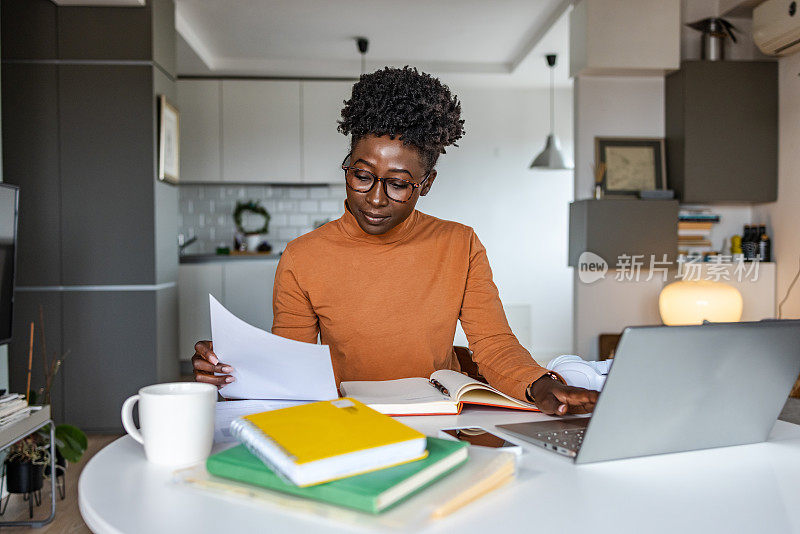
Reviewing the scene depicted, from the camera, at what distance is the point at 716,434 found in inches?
36.8

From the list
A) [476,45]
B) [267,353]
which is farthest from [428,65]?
[267,353]

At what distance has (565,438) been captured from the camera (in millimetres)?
944

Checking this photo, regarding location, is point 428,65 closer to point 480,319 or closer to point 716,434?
point 480,319

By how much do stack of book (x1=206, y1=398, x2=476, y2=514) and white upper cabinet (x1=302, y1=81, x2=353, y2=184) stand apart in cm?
564

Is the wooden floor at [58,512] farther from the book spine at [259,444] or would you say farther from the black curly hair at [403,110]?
the book spine at [259,444]

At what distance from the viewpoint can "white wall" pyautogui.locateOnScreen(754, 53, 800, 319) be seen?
3785mm

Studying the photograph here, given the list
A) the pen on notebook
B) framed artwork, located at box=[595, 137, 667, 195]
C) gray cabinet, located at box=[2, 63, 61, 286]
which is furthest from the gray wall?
the pen on notebook

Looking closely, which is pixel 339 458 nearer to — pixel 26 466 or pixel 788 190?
pixel 26 466

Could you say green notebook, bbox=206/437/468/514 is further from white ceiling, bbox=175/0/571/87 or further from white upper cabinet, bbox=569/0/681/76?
white ceiling, bbox=175/0/571/87

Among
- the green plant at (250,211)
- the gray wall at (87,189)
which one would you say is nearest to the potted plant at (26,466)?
the gray wall at (87,189)

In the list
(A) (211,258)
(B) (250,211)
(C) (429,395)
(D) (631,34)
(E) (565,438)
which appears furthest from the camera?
(B) (250,211)

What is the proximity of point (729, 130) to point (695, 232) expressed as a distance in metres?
0.61

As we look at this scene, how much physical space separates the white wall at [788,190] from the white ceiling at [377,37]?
56.2 inches

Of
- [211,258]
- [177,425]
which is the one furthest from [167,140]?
[177,425]
